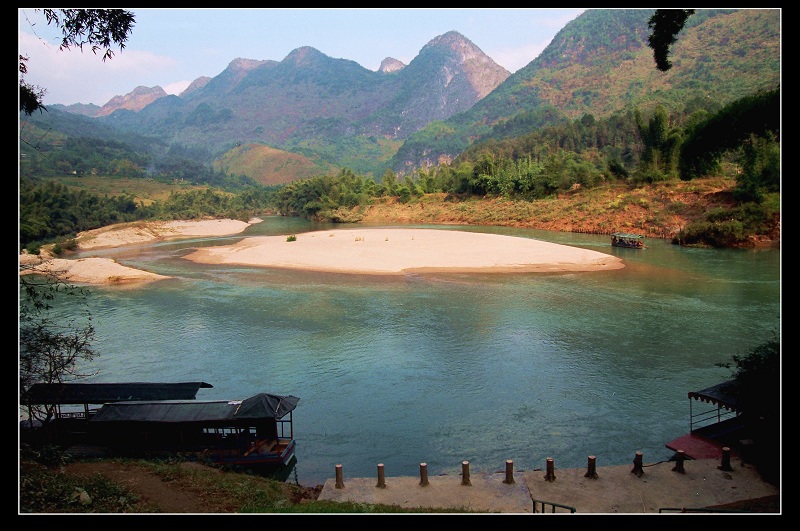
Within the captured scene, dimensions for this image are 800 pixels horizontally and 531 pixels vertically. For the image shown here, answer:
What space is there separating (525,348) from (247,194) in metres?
117

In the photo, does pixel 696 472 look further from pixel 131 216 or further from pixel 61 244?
pixel 131 216

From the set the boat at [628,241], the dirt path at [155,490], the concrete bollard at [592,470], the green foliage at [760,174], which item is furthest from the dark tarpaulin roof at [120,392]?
the green foliage at [760,174]

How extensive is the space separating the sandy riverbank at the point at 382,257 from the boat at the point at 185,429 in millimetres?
23129

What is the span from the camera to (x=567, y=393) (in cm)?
1777

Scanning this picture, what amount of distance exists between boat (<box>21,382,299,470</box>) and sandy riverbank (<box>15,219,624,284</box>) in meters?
23.1

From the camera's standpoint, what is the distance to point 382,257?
42875 millimetres

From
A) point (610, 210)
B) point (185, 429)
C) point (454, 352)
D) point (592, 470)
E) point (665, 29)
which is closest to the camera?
point (665, 29)

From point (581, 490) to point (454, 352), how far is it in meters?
10.4

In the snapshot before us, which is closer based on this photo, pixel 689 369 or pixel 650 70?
pixel 689 369

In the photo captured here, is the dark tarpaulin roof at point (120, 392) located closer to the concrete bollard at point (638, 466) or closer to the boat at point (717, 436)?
the concrete bollard at point (638, 466)

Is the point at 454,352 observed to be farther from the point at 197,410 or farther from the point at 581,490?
the point at 581,490

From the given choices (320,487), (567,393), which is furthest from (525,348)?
(320,487)

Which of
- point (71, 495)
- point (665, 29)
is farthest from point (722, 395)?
point (71, 495)

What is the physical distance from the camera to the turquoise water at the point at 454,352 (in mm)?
15070
